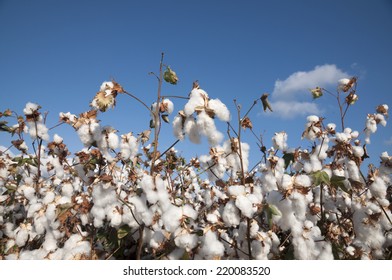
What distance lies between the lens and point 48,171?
4.50m

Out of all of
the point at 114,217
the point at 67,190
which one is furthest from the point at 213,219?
the point at 67,190

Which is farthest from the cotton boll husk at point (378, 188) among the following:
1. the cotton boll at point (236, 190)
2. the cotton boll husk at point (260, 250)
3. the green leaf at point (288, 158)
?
the cotton boll at point (236, 190)

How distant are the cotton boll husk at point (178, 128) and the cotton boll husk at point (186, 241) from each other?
67cm

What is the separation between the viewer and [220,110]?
6.38 ft

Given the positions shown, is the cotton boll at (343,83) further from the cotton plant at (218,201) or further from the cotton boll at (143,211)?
the cotton boll at (143,211)

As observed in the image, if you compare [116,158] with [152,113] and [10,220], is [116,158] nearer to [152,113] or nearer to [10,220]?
[152,113]

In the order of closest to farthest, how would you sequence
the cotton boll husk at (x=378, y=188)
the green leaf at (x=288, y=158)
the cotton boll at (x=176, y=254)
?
1. the cotton boll at (x=176, y=254)
2. the cotton boll husk at (x=378, y=188)
3. the green leaf at (x=288, y=158)

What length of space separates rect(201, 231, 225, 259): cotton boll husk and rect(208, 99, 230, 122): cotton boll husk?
0.81 metres

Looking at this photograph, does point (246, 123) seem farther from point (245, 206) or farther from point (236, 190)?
point (245, 206)

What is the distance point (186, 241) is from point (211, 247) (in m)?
0.19

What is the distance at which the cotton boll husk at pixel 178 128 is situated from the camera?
2.03m

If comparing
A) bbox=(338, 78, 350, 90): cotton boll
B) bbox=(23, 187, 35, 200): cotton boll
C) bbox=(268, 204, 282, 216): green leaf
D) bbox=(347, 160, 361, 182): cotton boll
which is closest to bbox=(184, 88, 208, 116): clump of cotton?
bbox=(268, 204, 282, 216): green leaf
